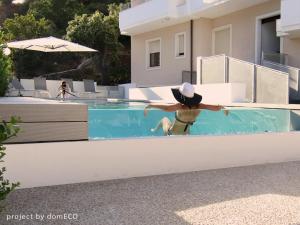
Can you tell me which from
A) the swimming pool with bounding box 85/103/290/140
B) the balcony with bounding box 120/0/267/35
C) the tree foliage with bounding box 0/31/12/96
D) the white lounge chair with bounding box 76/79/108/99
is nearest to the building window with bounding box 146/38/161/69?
the balcony with bounding box 120/0/267/35

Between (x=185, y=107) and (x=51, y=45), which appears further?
(x=51, y=45)

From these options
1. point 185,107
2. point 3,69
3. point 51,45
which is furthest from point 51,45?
point 185,107

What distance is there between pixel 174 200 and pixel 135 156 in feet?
3.99

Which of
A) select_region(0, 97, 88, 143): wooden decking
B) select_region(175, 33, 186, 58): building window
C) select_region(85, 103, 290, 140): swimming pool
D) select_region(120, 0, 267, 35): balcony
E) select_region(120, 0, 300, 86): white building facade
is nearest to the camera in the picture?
select_region(0, 97, 88, 143): wooden decking

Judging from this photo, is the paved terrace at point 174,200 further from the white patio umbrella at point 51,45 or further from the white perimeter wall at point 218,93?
the white patio umbrella at point 51,45

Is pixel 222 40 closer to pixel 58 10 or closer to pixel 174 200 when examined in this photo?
pixel 174 200

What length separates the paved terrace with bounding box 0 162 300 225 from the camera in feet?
12.1

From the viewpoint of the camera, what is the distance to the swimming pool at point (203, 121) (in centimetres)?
897

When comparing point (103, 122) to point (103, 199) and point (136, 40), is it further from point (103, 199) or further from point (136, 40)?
point (136, 40)

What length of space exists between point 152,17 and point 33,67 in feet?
44.3

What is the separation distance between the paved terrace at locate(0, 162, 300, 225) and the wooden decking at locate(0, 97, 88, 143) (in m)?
0.62

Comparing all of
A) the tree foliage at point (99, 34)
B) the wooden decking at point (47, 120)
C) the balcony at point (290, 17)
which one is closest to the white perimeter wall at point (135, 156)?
the wooden decking at point (47, 120)

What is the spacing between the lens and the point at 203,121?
9406 millimetres

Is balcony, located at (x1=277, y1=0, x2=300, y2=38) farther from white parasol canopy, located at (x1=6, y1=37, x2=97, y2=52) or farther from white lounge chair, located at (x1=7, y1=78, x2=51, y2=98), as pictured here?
white lounge chair, located at (x1=7, y1=78, x2=51, y2=98)
